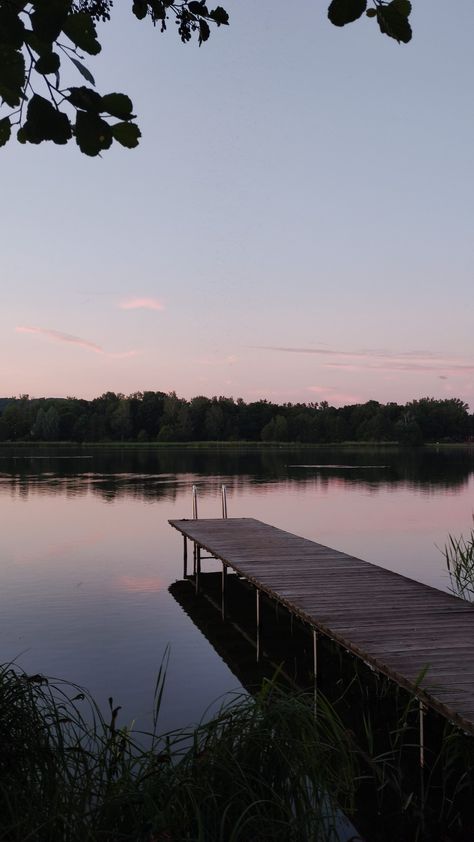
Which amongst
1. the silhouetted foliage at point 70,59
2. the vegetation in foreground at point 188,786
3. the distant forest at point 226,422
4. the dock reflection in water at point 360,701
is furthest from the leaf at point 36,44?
the distant forest at point 226,422

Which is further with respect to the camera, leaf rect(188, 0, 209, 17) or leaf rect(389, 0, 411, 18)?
leaf rect(188, 0, 209, 17)

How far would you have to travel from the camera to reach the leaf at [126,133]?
8.98ft

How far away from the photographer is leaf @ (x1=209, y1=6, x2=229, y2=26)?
11.0 feet

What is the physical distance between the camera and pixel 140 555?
71.8 feet

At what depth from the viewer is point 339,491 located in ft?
144

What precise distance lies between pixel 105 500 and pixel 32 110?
35521mm

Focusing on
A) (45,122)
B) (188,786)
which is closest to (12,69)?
(45,122)

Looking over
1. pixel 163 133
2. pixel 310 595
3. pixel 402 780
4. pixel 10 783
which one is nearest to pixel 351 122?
pixel 163 133

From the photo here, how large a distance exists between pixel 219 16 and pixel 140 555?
765 inches

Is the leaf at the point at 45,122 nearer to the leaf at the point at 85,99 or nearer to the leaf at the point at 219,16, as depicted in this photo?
the leaf at the point at 85,99

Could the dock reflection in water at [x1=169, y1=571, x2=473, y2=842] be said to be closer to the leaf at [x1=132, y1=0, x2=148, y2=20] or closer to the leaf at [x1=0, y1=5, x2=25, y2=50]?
the leaf at [x1=132, y1=0, x2=148, y2=20]

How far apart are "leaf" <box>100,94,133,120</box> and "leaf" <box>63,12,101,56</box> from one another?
0.16 metres

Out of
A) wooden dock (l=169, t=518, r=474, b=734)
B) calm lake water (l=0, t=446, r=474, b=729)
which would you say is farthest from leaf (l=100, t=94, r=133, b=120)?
calm lake water (l=0, t=446, r=474, b=729)

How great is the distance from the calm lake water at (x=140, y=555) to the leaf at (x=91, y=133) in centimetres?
734
